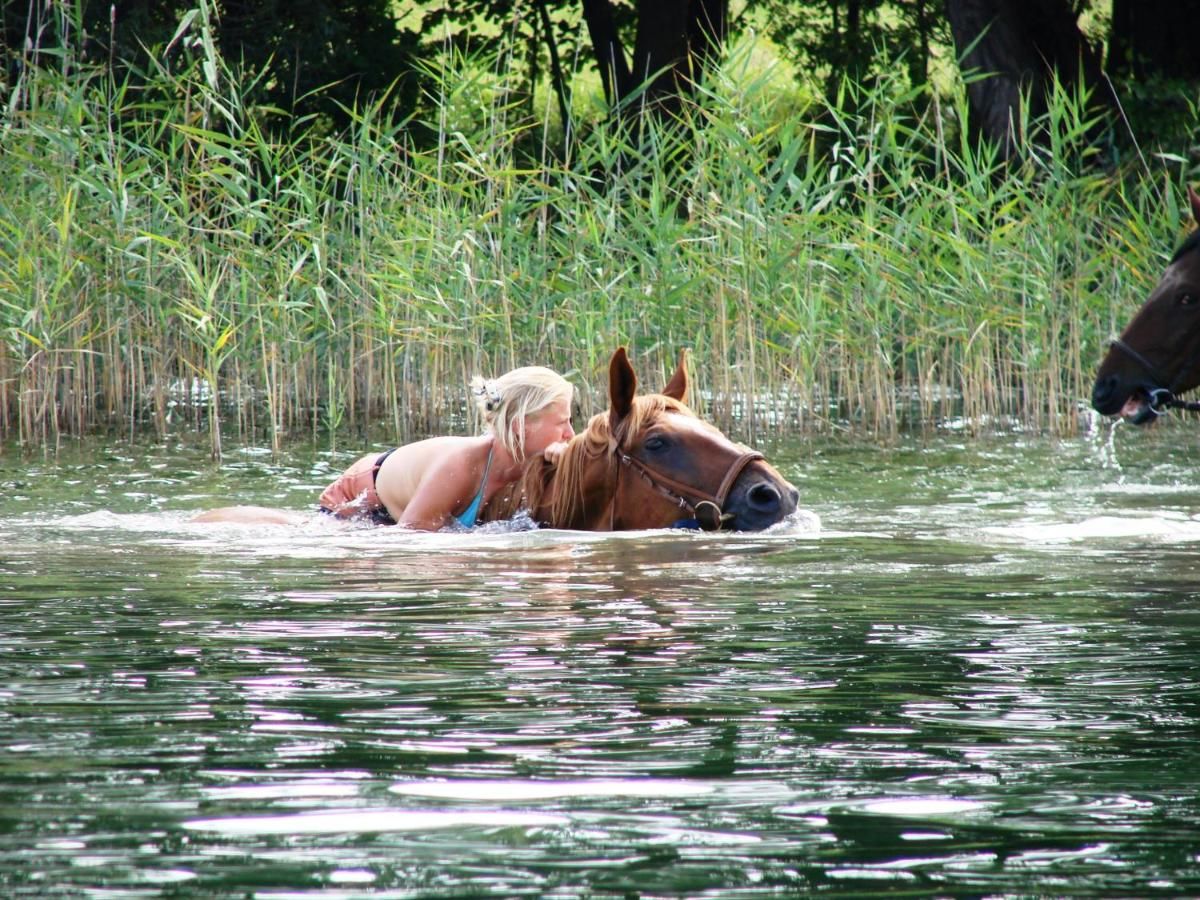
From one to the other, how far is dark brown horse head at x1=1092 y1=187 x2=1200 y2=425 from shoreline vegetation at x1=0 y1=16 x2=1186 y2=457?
2.21 meters

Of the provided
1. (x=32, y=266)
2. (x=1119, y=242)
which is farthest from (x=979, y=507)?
(x=32, y=266)

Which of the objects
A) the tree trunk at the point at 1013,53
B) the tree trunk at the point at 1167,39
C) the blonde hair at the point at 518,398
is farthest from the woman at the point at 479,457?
the tree trunk at the point at 1167,39

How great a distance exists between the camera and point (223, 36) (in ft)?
59.5

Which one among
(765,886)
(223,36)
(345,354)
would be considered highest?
(223,36)

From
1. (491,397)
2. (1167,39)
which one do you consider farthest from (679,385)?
(1167,39)

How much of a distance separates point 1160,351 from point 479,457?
3315 mm

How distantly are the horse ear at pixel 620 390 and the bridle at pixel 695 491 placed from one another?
0.11 metres

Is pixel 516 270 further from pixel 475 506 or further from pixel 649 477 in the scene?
pixel 649 477

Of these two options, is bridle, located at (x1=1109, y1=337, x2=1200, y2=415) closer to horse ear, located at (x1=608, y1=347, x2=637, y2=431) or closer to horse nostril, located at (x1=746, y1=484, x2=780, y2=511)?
horse nostril, located at (x1=746, y1=484, x2=780, y2=511)

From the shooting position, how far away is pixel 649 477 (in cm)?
627

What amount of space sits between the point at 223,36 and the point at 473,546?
1312 centimetres

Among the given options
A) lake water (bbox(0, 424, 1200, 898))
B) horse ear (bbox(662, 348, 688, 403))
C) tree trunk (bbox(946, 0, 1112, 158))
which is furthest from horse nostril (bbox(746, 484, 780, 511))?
tree trunk (bbox(946, 0, 1112, 158))

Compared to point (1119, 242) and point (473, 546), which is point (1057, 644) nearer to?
point (473, 546)

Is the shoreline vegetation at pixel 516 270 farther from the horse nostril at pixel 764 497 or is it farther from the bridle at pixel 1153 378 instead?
the horse nostril at pixel 764 497
